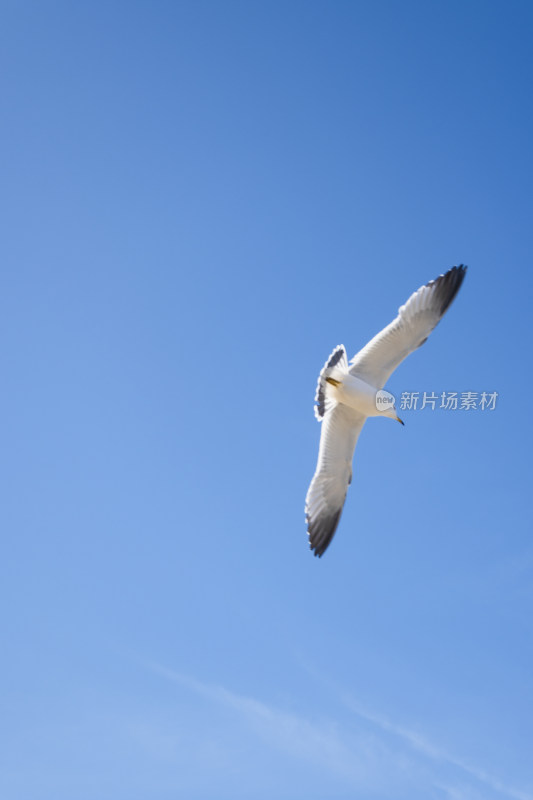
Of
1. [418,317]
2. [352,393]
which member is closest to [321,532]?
[352,393]

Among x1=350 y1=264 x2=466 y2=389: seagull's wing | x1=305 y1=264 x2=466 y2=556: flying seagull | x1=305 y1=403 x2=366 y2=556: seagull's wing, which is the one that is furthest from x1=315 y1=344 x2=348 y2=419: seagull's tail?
x1=350 y1=264 x2=466 y2=389: seagull's wing

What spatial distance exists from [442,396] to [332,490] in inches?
101

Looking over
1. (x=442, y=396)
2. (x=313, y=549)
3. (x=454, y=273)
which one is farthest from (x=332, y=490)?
(x=454, y=273)

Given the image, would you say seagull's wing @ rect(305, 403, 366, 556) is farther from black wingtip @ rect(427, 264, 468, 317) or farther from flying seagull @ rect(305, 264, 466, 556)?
black wingtip @ rect(427, 264, 468, 317)

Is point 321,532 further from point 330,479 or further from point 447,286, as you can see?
point 447,286

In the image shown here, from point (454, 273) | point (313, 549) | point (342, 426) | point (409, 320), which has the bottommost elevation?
point (313, 549)

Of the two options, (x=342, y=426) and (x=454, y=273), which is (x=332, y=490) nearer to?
(x=342, y=426)

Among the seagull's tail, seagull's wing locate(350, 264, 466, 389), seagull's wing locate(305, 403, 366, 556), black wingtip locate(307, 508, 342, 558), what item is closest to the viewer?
seagull's wing locate(350, 264, 466, 389)

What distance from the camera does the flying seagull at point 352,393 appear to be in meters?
14.9

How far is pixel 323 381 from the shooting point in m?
15.6

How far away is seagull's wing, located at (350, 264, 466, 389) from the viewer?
1487cm

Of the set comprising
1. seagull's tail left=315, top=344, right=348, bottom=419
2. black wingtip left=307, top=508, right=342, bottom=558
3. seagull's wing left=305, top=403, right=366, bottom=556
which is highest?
seagull's tail left=315, top=344, right=348, bottom=419

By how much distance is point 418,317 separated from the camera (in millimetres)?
14875

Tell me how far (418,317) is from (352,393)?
63.0 inches
